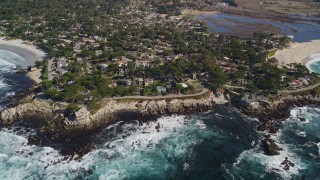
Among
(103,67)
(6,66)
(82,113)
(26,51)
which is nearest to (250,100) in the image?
(82,113)

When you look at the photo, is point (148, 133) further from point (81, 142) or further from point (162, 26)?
point (162, 26)

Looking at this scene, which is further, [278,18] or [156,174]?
[278,18]

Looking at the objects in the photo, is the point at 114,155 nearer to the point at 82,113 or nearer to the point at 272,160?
the point at 82,113

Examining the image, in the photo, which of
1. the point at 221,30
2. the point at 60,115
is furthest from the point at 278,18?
the point at 60,115

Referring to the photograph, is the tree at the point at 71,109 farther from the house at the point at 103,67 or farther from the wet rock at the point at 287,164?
the wet rock at the point at 287,164

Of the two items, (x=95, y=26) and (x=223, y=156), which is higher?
(x=95, y=26)

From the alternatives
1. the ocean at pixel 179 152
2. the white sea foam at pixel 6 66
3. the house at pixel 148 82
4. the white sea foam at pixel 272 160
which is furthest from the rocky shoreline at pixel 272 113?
the white sea foam at pixel 6 66
